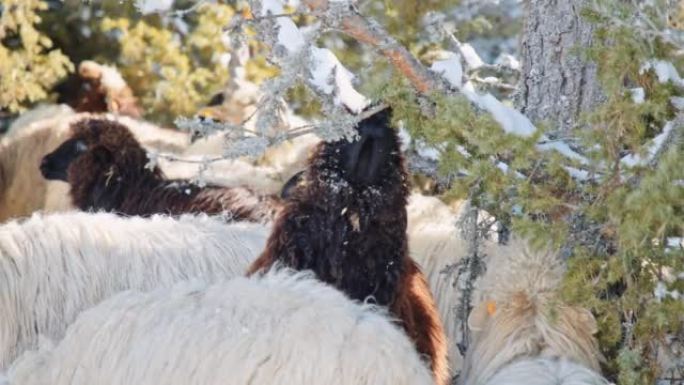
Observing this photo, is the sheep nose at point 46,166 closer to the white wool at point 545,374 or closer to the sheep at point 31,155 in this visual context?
the sheep at point 31,155

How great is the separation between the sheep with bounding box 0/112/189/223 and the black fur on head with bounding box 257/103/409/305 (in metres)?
6.18

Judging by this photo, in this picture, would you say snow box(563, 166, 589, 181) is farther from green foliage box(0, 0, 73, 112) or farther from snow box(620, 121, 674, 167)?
green foliage box(0, 0, 73, 112)

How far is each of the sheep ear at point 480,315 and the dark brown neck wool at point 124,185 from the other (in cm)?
297

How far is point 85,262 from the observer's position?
548 centimetres

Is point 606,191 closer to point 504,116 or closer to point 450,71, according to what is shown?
point 504,116

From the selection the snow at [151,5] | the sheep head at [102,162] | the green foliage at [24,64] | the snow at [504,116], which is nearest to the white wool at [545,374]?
the snow at [504,116]

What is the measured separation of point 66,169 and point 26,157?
9.25ft

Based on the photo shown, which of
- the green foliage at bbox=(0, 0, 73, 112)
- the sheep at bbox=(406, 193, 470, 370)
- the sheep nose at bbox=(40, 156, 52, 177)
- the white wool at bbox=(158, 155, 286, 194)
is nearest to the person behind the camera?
the sheep at bbox=(406, 193, 470, 370)

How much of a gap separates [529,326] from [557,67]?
3.99 feet

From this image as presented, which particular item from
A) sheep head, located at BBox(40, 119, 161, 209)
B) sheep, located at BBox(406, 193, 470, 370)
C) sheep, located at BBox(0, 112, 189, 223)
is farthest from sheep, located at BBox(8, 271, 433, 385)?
sheep, located at BBox(0, 112, 189, 223)

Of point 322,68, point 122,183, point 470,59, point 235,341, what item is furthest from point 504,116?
point 122,183

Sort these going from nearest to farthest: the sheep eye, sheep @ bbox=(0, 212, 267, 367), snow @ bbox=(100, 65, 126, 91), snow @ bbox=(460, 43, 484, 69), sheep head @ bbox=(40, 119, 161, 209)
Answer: sheep @ bbox=(0, 212, 267, 367) → snow @ bbox=(460, 43, 484, 69) → sheep head @ bbox=(40, 119, 161, 209) → the sheep eye → snow @ bbox=(100, 65, 126, 91)

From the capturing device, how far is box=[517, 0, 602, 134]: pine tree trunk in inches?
208

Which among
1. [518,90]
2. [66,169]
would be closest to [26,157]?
[66,169]
